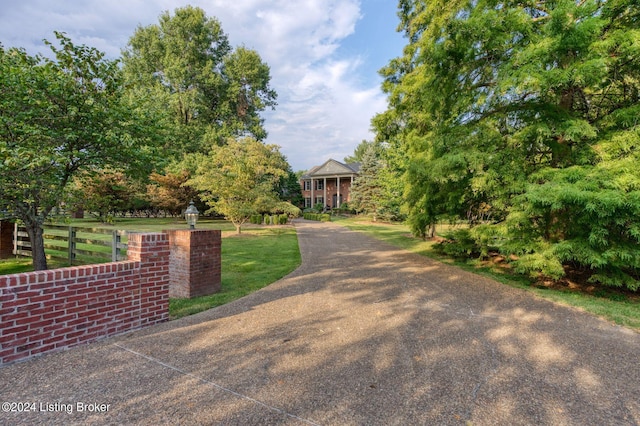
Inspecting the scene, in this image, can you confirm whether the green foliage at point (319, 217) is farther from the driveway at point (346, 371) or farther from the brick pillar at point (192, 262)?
the driveway at point (346, 371)

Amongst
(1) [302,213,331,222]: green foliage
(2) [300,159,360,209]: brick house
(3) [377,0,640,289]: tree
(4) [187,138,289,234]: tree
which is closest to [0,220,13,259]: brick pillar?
(4) [187,138,289,234]: tree

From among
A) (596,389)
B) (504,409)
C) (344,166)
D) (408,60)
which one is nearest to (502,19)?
(408,60)

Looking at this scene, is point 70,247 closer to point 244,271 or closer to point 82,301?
point 244,271

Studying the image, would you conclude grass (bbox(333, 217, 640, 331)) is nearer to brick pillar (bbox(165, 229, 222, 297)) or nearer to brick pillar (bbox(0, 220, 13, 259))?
brick pillar (bbox(165, 229, 222, 297))

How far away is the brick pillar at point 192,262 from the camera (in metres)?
5.08

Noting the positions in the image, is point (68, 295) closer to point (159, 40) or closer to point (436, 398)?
point (436, 398)

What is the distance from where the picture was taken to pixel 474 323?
13.1 ft

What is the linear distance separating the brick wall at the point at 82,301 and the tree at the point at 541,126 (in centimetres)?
588

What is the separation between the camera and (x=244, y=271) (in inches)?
282

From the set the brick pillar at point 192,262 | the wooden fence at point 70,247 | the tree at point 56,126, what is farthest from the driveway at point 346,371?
the tree at point 56,126

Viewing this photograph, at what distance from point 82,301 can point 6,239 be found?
8.45m

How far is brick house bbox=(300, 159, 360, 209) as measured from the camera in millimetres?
39875

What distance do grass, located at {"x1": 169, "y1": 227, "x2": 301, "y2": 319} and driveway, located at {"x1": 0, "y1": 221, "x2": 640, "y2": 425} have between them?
461 mm

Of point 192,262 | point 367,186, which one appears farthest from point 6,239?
point 367,186
